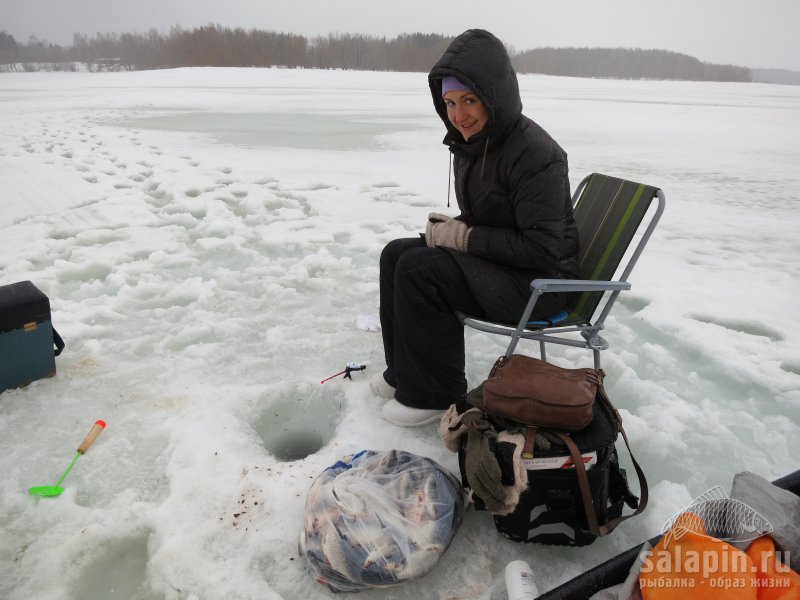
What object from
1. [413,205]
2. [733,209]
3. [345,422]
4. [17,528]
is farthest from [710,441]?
[733,209]

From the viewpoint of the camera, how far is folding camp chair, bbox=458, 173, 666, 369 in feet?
6.84

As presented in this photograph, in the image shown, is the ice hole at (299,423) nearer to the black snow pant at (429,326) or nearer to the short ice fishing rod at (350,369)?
the short ice fishing rod at (350,369)

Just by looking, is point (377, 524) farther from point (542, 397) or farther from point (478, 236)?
point (478, 236)

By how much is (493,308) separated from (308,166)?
20.9 ft

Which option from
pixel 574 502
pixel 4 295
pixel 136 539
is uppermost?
pixel 4 295

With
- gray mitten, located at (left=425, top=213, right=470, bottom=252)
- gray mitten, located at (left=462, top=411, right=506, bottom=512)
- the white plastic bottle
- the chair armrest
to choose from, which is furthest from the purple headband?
the white plastic bottle

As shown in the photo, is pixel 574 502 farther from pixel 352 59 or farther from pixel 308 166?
pixel 352 59

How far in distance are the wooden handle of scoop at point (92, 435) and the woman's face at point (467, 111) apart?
197 cm

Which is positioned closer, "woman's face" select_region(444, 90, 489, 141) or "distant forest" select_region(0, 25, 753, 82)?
"woman's face" select_region(444, 90, 489, 141)

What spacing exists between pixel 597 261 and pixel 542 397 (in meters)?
0.92

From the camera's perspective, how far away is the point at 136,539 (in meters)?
1.80

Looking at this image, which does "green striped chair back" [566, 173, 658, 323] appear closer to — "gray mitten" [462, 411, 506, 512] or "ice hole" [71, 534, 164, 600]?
"gray mitten" [462, 411, 506, 512]

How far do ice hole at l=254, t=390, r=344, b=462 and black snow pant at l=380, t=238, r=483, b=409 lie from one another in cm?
36

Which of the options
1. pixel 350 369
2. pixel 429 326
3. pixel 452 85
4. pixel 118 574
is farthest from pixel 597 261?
pixel 118 574
